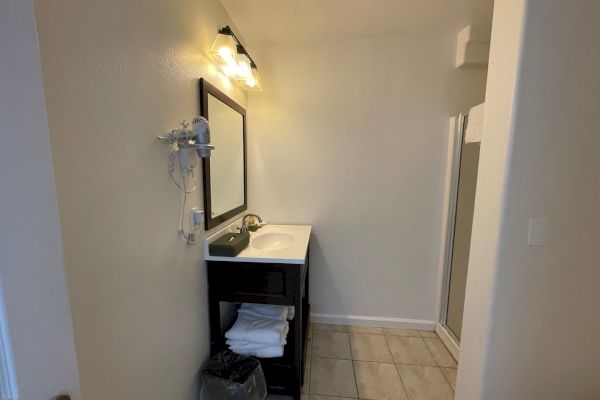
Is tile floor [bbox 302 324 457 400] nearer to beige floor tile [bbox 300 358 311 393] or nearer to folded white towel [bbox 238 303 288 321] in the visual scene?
beige floor tile [bbox 300 358 311 393]

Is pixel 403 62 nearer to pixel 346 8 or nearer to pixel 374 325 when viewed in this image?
pixel 346 8

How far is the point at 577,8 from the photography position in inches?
39.4

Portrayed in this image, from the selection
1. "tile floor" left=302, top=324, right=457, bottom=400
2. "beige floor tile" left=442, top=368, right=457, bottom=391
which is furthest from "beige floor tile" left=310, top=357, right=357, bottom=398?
"beige floor tile" left=442, top=368, right=457, bottom=391

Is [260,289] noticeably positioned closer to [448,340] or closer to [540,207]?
[540,207]

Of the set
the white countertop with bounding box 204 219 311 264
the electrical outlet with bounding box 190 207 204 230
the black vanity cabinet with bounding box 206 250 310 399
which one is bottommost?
the black vanity cabinet with bounding box 206 250 310 399

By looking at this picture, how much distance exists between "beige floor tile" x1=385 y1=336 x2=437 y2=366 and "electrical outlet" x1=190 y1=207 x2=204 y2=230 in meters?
1.78

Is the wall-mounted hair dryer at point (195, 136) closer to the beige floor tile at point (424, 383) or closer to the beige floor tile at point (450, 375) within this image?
the beige floor tile at point (424, 383)

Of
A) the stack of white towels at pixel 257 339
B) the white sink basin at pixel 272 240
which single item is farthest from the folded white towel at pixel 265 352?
the white sink basin at pixel 272 240

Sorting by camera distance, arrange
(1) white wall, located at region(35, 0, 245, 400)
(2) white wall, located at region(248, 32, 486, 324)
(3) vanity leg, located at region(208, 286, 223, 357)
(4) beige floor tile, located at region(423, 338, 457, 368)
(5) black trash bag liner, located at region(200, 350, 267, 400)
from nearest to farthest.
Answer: (1) white wall, located at region(35, 0, 245, 400) → (5) black trash bag liner, located at region(200, 350, 267, 400) → (3) vanity leg, located at region(208, 286, 223, 357) → (4) beige floor tile, located at region(423, 338, 457, 368) → (2) white wall, located at region(248, 32, 486, 324)

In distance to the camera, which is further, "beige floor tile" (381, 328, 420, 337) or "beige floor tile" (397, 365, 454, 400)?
"beige floor tile" (381, 328, 420, 337)

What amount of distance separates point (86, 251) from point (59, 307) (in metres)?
0.29

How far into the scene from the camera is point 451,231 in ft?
6.93

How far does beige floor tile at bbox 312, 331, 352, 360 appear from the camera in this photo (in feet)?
6.42

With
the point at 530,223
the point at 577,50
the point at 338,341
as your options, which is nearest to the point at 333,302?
the point at 338,341
